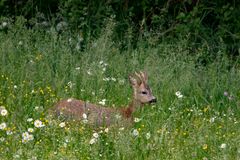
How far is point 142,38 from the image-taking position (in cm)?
1028

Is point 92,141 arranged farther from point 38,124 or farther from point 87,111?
point 87,111

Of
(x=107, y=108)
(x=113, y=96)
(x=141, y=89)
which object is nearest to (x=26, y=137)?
(x=107, y=108)

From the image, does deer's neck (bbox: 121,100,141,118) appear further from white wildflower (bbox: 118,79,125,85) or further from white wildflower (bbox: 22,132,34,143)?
white wildflower (bbox: 22,132,34,143)

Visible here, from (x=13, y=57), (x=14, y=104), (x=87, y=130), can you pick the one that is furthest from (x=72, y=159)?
(x=13, y=57)

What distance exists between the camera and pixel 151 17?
34.8ft

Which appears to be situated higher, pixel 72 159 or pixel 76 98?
pixel 72 159

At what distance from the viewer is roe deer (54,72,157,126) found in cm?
653

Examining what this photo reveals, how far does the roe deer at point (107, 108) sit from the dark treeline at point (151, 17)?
2209 millimetres

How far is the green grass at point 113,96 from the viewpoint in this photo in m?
5.73

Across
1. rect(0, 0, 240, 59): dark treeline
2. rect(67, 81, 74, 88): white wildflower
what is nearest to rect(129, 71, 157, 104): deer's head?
rect(67, 81, 74, 88): white wildflower

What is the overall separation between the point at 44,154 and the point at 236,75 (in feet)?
11.7

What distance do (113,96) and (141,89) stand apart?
0.50 meters

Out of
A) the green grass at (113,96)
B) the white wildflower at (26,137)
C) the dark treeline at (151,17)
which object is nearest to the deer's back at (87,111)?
the green grass at (113,96)

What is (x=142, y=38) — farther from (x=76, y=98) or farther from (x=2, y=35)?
(x=76, y=98)
